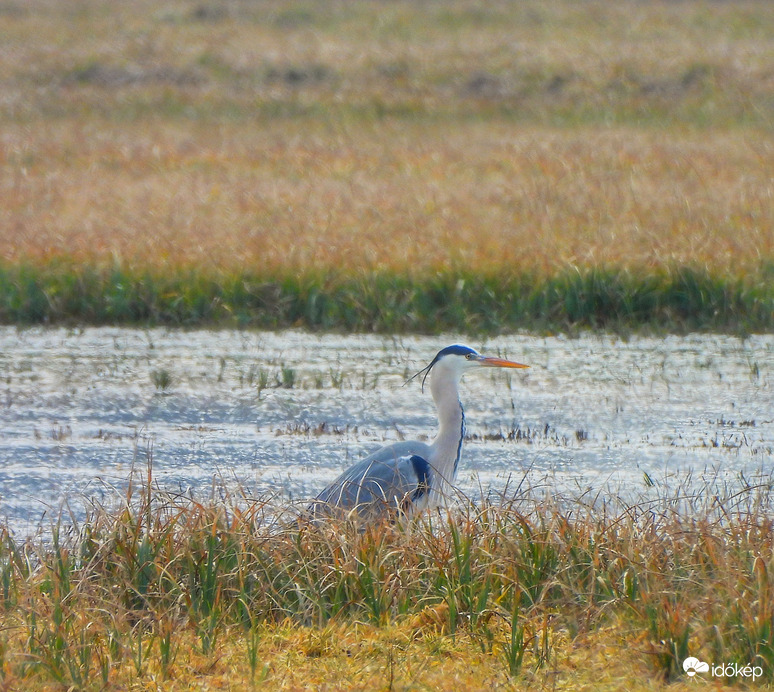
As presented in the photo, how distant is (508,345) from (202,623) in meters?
4.96

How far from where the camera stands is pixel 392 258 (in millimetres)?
10414

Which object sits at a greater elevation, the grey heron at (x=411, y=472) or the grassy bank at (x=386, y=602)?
the grey heron at (x=411, y=472)

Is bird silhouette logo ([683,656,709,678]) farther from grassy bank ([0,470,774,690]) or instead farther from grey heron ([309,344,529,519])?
grey heron ([309,344,529,519])

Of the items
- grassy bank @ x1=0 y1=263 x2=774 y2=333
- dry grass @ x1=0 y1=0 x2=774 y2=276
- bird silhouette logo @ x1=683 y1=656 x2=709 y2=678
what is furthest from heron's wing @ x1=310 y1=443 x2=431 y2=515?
dry grass @ x1=0 y1=0 x2=774 y2=276

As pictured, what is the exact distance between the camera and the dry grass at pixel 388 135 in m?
11.1

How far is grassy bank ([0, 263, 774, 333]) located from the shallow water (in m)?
→ 0.40

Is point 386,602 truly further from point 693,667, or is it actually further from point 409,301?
point 409,301

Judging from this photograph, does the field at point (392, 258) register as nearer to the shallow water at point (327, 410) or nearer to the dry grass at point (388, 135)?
the dry grass at point (388, 135)

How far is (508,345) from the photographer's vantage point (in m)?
8.69

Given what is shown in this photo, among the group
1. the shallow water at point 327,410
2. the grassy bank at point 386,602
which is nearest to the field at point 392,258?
the grassy bank at point 386,602

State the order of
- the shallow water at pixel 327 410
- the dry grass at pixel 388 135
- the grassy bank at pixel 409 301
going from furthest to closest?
1. the dry grass at pixel 388 135
2. the grassy bank at pixel 409 301
3. the shallow water at pixel 327 410

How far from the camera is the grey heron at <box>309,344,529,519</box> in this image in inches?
191

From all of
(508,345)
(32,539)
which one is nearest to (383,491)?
(32,539)

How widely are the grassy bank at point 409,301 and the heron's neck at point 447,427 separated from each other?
377cm
